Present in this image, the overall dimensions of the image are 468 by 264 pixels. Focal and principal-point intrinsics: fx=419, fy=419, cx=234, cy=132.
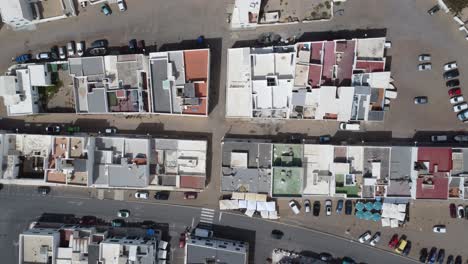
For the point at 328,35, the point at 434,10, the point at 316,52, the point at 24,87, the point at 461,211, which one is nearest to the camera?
the point at 316,52

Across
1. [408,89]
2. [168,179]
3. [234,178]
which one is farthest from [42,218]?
[408,89]

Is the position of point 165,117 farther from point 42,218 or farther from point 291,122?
point 42,218

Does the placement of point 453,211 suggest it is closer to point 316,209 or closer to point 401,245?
point 401,245

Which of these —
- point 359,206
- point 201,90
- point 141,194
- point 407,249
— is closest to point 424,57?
point 359,206

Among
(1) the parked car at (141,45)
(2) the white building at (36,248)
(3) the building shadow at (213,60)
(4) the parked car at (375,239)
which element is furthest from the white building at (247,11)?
(2) the white building at (36,248)

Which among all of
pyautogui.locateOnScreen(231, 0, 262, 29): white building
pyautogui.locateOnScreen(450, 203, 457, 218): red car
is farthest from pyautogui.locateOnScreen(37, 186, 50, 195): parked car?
pyautogui.locateOnScreen(450, 203, 457, 218): red car

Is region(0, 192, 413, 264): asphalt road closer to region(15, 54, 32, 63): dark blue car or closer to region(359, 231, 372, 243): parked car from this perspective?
region(359, 231, 372, 243): parked car
